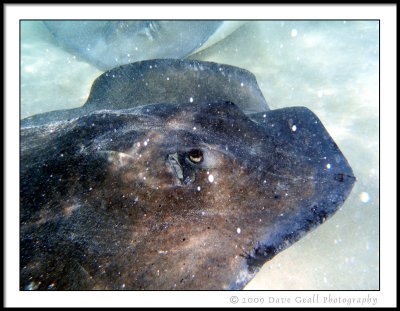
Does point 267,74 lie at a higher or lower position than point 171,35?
lower

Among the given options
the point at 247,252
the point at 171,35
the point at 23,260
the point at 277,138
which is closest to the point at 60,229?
the point at 23,260

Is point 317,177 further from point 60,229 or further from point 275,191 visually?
point 60,229

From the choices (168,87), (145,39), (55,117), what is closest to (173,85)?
(168,87)

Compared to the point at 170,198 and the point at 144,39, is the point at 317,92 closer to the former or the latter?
the point at 144,39

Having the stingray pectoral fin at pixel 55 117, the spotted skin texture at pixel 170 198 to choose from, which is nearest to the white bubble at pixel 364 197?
the spotted skin texture at pixel 170 198

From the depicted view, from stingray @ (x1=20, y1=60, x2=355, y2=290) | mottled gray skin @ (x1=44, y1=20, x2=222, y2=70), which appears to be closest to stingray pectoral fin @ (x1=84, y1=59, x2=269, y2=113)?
stingray @ (x1=20, y1=60, x2=355, y2=290)

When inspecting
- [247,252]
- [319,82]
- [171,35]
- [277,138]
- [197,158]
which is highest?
[171,35]

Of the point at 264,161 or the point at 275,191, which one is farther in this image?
the point at 264,161

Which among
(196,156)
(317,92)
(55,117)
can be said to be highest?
(55,117)
